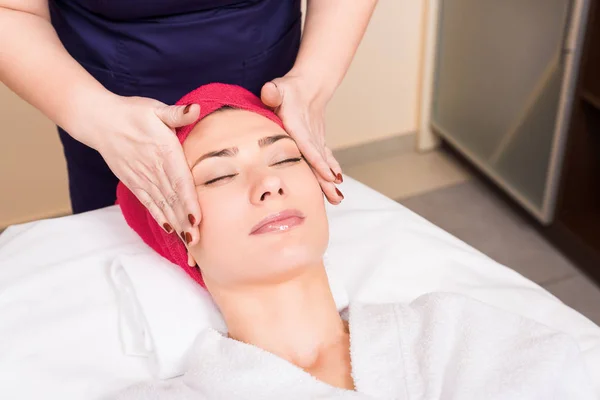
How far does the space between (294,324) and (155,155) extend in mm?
336

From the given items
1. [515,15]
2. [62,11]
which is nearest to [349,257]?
[62,11]

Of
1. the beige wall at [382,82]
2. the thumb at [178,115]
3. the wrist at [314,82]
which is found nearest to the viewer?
the thumb at [178,115]

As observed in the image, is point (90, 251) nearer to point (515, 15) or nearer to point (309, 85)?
point (309, 85)

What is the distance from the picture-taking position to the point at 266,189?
91cm

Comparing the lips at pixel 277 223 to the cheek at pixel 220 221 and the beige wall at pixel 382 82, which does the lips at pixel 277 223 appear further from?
the beige wall at pixel 382 82

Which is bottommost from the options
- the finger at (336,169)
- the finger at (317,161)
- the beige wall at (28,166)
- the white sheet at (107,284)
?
the beige wall at (28,166)

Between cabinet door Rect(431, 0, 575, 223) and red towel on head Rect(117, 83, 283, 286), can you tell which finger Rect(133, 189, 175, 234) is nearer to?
red towel on head Rect(117, 83, 283, 286)

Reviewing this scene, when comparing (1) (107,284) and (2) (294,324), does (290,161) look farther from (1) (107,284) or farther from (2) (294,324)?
(1) (107,284)

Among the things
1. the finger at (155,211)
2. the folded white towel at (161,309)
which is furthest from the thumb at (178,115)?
the folded white towel at (161,309)

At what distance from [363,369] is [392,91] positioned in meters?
1.85

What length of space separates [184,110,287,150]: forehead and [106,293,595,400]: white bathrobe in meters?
0.31

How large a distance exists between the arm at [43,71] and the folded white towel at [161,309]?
Answer: 0.92ft

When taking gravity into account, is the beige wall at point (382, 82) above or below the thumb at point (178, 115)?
below

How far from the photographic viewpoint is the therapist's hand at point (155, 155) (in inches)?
35.5
